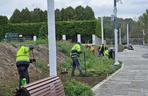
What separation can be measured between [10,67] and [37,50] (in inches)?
353

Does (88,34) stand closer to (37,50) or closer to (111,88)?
(37,50)

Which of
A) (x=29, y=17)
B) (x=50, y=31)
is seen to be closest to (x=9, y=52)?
(x=50, y=31)

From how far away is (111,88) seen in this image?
17172mm

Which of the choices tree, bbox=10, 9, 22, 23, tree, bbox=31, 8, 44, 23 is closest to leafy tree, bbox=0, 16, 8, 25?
tree, bbox=31, 8, 44, 23

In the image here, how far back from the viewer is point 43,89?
884 cm

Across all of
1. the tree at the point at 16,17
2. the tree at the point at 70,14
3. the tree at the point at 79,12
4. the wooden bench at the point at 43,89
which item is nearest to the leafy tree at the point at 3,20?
the tree at the point at 16,17

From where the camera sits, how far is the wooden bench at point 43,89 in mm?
8055

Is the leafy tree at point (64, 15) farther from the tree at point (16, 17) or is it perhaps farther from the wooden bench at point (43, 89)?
the wooden bench at point (43, 89)

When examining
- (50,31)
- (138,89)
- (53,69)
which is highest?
(50,31)

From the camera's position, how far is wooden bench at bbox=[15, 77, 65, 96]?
317 inches

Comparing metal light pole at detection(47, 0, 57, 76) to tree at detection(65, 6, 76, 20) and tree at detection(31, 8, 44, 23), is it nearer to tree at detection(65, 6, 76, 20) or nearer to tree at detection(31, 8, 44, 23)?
tree at detection(31, 8, 44, 23)

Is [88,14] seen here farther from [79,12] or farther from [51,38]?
[51,38]

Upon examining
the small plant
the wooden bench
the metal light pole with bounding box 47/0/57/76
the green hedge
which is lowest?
the small plant

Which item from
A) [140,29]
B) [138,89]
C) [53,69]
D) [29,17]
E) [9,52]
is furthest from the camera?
[140,29]
